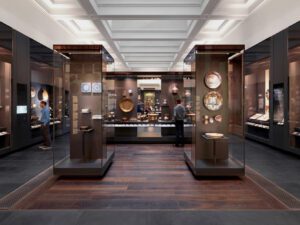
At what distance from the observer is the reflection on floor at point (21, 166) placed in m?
5.11

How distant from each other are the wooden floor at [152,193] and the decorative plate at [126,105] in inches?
199

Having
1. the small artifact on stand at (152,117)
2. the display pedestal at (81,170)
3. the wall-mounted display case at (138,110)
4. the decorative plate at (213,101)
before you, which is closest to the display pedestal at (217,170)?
the decorative plate at (213,101)

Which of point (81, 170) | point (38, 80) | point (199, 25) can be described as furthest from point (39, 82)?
point (199, 25)

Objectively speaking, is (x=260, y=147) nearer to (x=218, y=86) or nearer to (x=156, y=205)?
(x=218, y=86)

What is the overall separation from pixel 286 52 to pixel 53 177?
297 inches

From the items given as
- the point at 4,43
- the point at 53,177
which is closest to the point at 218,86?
the point at 53,177

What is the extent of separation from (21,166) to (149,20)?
24.6ft

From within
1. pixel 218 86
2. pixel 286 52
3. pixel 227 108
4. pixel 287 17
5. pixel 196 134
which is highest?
pixel 287 17

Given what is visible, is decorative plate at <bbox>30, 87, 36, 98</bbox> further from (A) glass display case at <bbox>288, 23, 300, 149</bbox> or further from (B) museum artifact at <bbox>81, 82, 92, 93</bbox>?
(A) glass display case at <bbox>288, 23, 300, 149</bbox>

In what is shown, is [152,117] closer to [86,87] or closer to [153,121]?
[153,121]

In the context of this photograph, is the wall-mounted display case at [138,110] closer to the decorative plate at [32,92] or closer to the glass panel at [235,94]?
the decorative plate at [32,92]

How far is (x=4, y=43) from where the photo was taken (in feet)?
25.1

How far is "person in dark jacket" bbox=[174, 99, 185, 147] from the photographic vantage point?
9.75 m

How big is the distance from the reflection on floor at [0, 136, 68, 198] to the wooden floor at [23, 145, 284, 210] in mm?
765
